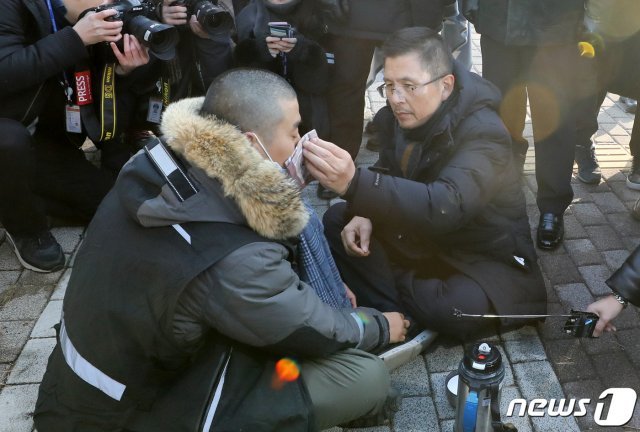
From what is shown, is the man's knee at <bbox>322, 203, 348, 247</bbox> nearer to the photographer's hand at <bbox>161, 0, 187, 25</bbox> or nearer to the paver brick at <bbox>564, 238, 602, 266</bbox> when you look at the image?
the paver brick at <bbox>564, 238, 602, 266</bbox>

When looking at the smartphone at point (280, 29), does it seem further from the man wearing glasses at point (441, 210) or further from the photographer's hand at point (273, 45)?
the man wearing glasses at point (441, 210)

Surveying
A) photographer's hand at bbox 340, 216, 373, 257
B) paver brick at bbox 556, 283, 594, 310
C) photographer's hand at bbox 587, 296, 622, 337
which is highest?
photographer's hand at bbox 587, 296, 622, 337

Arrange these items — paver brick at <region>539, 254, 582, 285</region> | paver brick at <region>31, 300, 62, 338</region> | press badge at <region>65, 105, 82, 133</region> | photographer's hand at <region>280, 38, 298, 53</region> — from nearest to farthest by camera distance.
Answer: paver brick at <region>31, 300, 62, 338</region> < paver brick at <region>539, 254, 582, 285</region> < press badge at <region>65, 105, 82, 133</region> < photographer's hand at <region>280, 38, 298, 53</region>

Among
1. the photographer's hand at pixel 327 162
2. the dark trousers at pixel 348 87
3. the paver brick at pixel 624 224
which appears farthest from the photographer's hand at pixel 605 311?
the dark trousers at pixel 348 87

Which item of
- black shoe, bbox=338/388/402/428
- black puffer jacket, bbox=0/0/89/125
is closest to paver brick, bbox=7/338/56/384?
black puffer jacket, bbox=0/0/89/125

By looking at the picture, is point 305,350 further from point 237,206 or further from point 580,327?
point 580,327

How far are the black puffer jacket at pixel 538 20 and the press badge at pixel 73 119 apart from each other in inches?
95.3

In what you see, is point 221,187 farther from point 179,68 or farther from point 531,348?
point 179,68

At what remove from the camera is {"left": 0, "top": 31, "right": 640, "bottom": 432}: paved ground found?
2.95 m

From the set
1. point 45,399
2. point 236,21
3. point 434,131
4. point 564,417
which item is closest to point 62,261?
point 45,399

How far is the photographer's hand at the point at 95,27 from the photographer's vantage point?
363cm

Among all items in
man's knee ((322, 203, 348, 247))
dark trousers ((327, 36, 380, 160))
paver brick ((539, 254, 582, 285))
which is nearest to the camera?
man's knee ((322, 203, 348, 247))

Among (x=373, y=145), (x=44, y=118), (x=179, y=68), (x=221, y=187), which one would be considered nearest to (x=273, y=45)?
(x=179, y=68)

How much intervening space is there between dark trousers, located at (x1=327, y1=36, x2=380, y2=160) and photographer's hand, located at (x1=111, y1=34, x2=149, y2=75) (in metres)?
1.15
